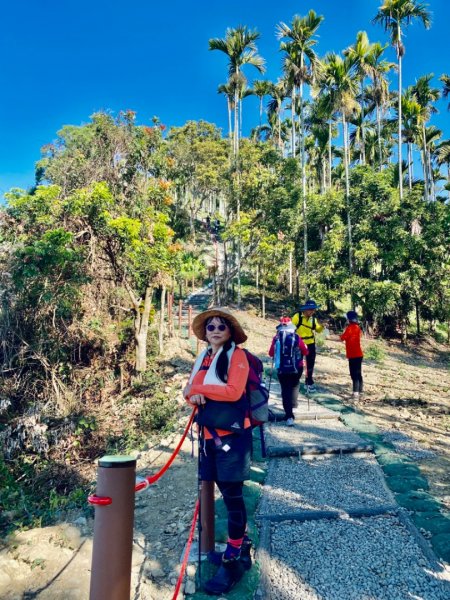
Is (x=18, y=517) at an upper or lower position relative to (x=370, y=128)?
lower

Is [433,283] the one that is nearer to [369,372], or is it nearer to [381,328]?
[381,328]

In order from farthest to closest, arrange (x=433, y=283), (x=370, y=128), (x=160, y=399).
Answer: (x=370, y=128)
(x=433, y=283)
(x=160, y=399)

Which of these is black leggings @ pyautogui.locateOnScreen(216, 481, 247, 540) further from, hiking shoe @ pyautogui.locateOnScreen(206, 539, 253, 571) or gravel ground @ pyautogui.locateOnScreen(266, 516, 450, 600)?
gravel ground @ pyautogui.locateOnScreen(266, 516, 450, 600)

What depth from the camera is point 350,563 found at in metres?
2.99

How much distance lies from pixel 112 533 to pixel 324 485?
303cm

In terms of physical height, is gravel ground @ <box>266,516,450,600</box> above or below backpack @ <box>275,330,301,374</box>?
below

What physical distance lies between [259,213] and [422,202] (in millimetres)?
8297

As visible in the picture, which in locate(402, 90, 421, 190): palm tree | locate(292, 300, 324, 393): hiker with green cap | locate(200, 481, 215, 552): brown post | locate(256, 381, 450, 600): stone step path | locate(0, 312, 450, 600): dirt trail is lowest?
locate(0, 312, 450, 600): dirt trail

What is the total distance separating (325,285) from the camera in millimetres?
22328

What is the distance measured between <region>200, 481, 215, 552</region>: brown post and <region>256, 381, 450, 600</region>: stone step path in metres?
0.40

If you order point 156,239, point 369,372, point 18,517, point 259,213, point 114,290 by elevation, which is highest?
point 259,213

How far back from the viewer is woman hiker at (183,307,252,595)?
Answer: 265 centimetres

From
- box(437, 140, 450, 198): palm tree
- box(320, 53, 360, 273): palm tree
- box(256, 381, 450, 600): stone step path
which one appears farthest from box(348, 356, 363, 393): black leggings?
box(437, 140, 450, 198): palm tree

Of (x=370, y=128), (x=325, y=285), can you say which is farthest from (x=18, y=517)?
(x=370, y=128)
